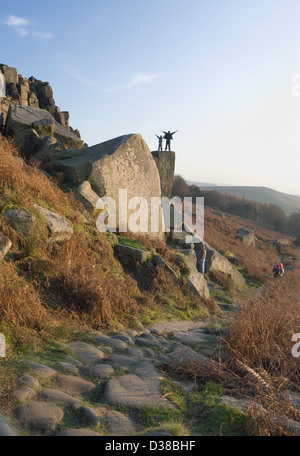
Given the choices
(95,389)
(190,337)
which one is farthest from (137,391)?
(190,337)

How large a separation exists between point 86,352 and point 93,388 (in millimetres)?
863

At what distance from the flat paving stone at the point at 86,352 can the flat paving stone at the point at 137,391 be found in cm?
54

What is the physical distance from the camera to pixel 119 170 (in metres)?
10.6

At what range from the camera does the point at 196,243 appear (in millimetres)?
14555

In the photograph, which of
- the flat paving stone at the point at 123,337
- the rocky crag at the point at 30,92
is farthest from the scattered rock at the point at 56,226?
the rocky crag at the point at 30,92

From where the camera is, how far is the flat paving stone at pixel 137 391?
311cm

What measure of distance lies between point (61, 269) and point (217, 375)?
3.23 metres

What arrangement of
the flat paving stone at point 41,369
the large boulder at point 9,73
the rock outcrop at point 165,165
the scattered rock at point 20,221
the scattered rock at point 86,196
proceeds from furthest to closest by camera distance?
the large boulder at point 9,73 → the rock outcrop at point 165,165 → the scattered rock at point 86,196 → the scattered rock at point 20,221 → the flat paving stone at point 41,369

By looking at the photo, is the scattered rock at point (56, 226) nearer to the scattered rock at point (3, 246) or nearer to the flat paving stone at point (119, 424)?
the scattered rock at point (3, 246)

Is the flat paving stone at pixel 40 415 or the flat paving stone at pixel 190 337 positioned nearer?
the flat paving stone at pixel 40 415

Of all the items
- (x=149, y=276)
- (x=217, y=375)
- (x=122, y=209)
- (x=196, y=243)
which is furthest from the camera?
(x=196, y=243)

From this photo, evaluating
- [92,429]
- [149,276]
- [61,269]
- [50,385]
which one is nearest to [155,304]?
[149,276]

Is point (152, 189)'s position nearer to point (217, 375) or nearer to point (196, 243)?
point (196, 243)
